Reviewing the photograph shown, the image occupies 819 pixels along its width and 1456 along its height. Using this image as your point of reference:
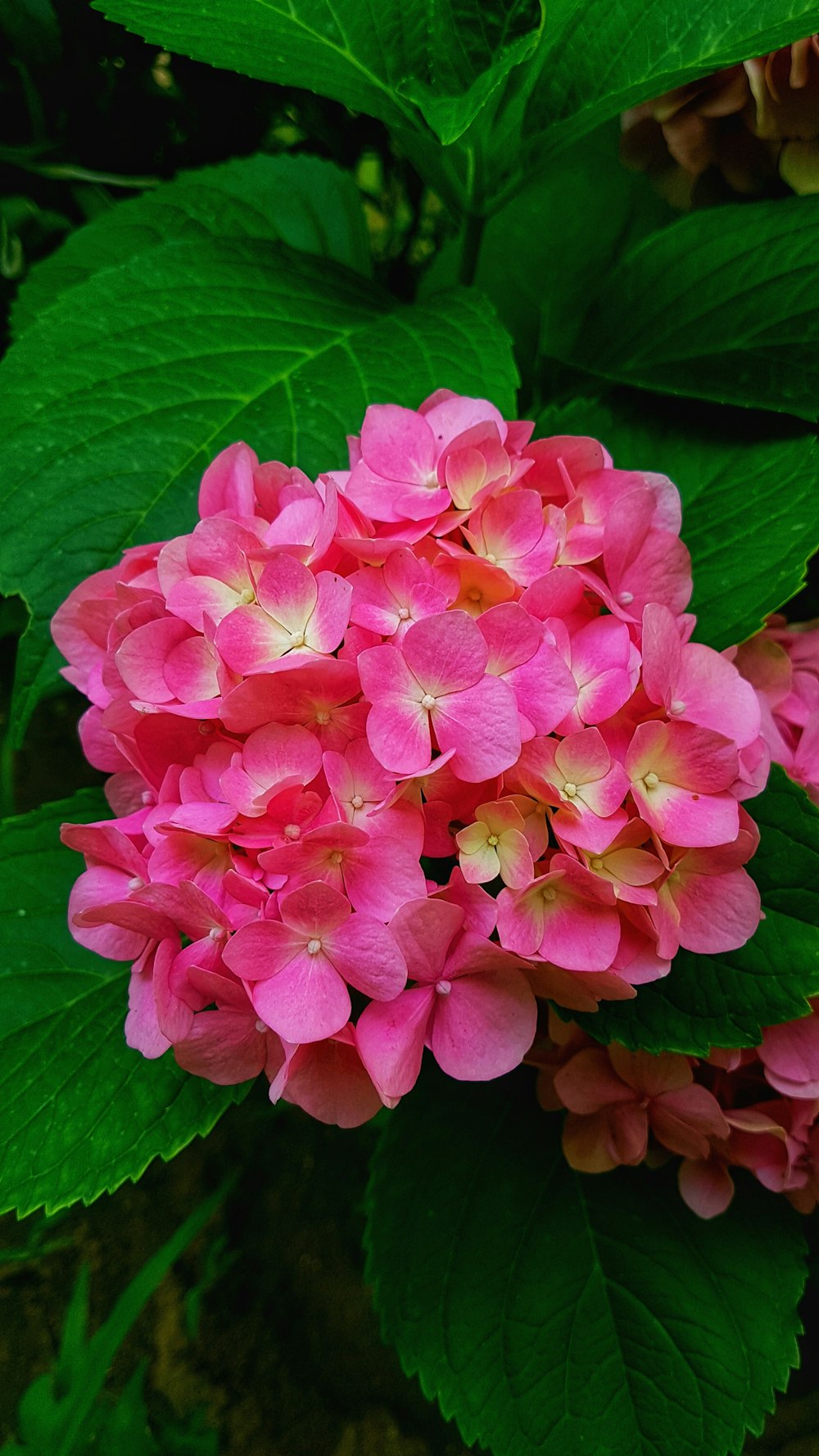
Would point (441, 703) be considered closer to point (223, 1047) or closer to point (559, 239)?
point (223, 1047)

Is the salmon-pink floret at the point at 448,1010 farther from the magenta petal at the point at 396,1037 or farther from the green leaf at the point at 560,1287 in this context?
the green leaf at the point at 560,1287

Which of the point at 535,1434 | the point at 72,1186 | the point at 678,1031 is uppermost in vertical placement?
the point at 678,1031

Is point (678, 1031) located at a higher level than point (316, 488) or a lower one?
lower

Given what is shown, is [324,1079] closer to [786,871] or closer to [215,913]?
[215,913]

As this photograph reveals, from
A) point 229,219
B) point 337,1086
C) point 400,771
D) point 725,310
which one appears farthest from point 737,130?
point 337,1086

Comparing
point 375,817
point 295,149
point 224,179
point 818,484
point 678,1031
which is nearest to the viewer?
point 375,817

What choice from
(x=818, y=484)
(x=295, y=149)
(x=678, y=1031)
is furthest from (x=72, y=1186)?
(x=295, y=149)

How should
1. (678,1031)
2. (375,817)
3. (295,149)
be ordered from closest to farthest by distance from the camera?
(375,817)
(678,1031)
(295,149)
